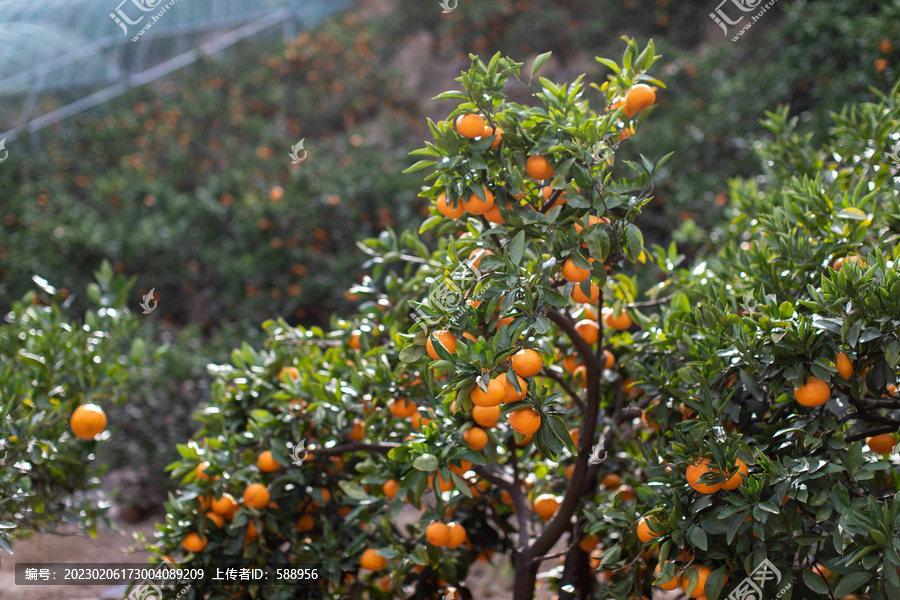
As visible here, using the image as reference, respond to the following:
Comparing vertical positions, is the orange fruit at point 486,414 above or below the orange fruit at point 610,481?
above

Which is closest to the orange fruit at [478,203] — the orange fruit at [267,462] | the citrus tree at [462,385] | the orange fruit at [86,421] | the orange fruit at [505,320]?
the citrus tree at [462,385]

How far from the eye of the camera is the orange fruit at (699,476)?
4.03ft

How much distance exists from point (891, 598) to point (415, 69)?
311 inches

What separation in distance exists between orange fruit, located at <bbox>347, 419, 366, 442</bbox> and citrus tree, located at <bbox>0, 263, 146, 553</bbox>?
2.46 ft

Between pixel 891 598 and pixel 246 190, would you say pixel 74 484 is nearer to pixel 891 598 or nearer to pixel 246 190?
pixel 891 598

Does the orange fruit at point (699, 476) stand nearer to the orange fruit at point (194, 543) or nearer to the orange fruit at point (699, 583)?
the orange fruit at point (699, 583)

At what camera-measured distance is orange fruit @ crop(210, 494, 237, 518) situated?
5.28 feet

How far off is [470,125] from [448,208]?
18cm

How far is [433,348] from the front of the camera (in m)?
1.16

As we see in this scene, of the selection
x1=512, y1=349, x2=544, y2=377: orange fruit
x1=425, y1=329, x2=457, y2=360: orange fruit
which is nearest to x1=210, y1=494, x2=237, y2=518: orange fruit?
x1=425, y1=329, x2=457, y2=360: orange fruit

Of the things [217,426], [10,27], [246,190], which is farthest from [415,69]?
[217,426]

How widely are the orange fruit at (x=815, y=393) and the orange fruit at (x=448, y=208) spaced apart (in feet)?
2.59

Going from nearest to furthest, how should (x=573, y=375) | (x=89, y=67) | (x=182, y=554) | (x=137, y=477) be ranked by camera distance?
(x=182, y=554) → (x=573, y=375) → (x=137, y=477) → (x=89, y=67)

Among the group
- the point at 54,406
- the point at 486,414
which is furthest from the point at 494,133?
the point at 54,406
